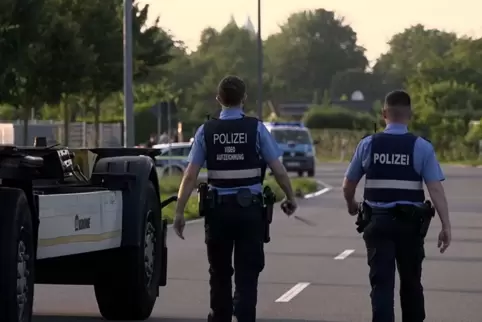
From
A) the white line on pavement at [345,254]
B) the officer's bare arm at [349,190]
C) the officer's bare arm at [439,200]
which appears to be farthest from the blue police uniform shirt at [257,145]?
the white line on pavement at [345,254]

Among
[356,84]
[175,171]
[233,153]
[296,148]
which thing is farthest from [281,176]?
[356,84]

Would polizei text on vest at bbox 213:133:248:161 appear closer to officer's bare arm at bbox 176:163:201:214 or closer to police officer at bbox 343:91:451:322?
officer's bare arm at bbox 176:163:201:214

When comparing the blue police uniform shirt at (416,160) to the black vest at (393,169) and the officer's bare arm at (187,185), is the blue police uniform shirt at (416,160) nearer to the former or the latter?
the black vest at (393,169)

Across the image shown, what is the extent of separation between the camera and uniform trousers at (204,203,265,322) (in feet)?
30.8

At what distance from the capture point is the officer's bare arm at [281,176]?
9.55m

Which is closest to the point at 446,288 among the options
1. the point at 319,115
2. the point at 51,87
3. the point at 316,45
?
the point at 51,87

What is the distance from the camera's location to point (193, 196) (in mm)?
32406

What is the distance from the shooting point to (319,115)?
91.6m

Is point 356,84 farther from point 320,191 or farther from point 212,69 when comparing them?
point 320,191

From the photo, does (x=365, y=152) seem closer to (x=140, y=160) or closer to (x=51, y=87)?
(x=140, y=160)

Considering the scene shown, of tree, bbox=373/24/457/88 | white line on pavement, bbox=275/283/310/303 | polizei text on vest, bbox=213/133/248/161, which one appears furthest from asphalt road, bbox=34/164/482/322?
tree, bbox=373/24/457/88

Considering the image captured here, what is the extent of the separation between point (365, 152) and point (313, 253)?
32.0 ft

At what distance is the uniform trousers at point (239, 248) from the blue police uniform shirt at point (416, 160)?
687mm

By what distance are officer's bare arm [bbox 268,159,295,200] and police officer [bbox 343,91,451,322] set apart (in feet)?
1.83
